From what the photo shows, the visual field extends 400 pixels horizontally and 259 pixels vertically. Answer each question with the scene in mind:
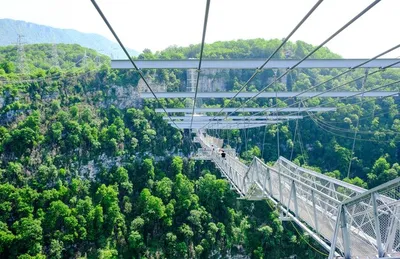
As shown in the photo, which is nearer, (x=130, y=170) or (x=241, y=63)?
(x=241, y=63)

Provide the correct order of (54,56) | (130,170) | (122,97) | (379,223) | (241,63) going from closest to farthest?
(379,223) → (241,63) → (130,170) → (122,97) → (54,56)

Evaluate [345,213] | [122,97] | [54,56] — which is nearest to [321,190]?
[345,213]

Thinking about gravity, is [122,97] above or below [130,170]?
above

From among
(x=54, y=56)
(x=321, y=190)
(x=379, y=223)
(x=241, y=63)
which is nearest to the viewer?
(x=379, y=223)

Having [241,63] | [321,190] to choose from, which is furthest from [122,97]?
[321,190]

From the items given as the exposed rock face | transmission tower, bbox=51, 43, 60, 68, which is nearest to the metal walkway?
the exposed rock face

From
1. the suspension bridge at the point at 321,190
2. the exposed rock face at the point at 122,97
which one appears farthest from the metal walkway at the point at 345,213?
the exposed rock face at the point at 122,97

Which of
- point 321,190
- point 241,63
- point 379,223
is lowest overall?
point 321,190

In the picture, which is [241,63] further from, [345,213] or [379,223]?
[379,223]
